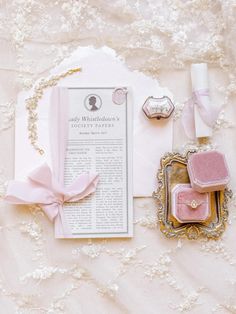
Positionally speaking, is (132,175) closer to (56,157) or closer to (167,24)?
(56,157)

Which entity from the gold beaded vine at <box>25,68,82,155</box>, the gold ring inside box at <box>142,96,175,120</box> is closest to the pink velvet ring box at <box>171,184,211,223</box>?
the gold ring inside box at <box>142,96,175,120</box>

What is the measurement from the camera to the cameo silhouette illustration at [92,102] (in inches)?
34.8

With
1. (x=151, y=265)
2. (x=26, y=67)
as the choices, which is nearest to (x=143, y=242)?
(x=151, y=265)

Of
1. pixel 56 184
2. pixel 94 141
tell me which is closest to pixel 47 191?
pixel 56 184

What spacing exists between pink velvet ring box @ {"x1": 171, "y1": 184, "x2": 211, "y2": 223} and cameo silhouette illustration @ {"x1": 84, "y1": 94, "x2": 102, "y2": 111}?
0.68 feet

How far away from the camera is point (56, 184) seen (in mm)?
858

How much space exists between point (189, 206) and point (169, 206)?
0.12ft

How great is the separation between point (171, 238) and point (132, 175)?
0.13 m

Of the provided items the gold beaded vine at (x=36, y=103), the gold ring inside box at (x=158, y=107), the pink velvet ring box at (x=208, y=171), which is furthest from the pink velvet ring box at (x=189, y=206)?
the gold beaded vine at (x=36, y=103)

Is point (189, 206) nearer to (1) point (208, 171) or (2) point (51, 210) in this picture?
(1) point (208, 171)

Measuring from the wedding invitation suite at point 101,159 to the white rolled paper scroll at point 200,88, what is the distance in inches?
4.7

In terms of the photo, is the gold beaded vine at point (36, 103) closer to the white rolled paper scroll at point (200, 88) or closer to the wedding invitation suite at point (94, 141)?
the wedding invitation suite at point (94, 141)

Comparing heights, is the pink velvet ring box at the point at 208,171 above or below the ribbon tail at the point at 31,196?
above

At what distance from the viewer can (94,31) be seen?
0.90 meters
